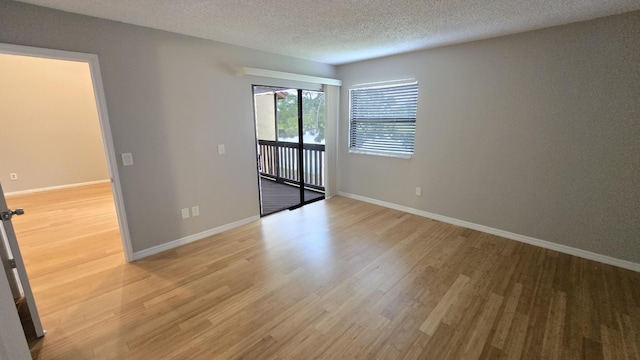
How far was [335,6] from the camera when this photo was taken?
2.06 metres

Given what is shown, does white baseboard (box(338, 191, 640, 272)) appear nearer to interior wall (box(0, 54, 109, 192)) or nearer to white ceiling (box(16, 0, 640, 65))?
white ceiling (box(16, 0, 640, 65))

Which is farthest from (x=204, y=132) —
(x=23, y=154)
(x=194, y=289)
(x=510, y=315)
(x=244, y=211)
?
(x=23, y=154)

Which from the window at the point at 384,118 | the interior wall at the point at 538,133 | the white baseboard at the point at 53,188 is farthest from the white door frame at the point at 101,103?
the white baseboard at the point at 53,188

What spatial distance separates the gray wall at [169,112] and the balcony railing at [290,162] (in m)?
1.70

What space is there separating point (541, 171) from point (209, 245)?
151 inches

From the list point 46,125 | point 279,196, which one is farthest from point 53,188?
point 279,196

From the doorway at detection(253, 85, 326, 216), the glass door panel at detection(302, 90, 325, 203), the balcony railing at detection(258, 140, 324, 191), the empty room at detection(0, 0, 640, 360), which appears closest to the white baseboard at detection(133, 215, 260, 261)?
the empty room at detection(0, 0, 640, 360)

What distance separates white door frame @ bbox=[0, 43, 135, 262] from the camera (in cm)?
200

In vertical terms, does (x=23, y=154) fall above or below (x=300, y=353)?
above

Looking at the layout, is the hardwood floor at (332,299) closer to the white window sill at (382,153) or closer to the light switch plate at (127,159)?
the light switch plate at (127,159)

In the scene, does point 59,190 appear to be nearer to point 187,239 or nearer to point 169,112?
point 187,239

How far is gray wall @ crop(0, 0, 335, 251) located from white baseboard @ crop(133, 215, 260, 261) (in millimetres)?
56

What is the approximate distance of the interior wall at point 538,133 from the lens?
240 cm

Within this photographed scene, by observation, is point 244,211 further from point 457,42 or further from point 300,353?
point 457,42
